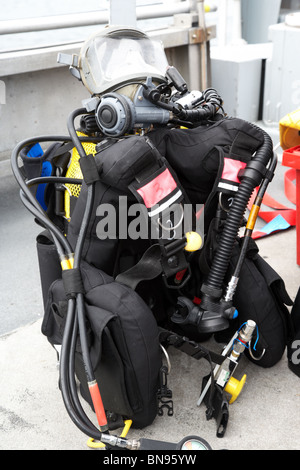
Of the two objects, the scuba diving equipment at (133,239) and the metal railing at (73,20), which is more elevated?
the metal railing at (73,20)

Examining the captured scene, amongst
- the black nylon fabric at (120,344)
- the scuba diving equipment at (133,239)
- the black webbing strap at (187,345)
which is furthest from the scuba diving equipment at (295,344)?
the black nylon fabric at (120,344)

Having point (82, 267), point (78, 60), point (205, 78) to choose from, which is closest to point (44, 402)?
point (82, 267)

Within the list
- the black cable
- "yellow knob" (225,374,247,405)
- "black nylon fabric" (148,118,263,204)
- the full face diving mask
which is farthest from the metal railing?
"yellow knob" (225,374,247,405)

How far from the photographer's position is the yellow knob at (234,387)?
5.99 feet

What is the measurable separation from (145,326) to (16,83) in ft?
8.63

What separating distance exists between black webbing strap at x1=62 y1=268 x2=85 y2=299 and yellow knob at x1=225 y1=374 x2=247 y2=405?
660mm

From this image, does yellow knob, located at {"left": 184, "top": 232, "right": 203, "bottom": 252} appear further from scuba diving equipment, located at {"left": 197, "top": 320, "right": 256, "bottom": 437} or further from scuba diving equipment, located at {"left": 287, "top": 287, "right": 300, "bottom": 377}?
scuba diving equipment, located at {"left": 287, "top": 287, "right": 300, "bottom": 377}

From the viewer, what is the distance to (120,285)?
169 cm

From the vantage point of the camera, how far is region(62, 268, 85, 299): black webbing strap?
1571mm

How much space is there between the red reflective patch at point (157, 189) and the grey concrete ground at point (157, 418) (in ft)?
2.58

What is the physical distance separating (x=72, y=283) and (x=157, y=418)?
24.5 inches

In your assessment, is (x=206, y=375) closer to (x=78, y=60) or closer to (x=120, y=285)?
(x=120, y=285)

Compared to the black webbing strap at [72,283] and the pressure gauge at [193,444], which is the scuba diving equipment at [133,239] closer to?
the black webbing strap at [72,283]

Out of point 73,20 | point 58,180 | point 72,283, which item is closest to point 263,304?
point 72,283
